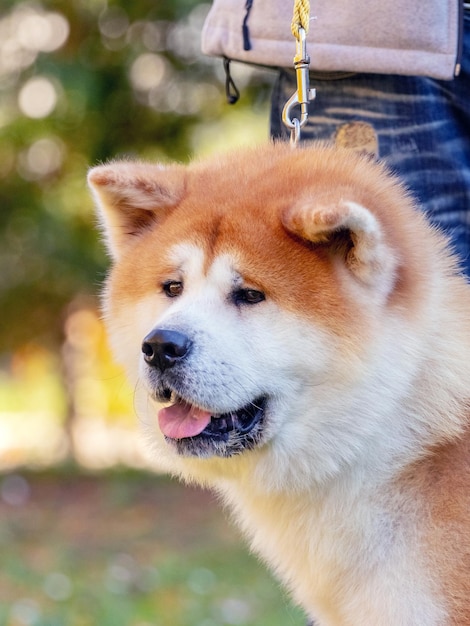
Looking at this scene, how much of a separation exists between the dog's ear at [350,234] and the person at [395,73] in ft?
1.93

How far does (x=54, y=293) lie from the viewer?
8.05 metres

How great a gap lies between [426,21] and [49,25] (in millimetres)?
4832

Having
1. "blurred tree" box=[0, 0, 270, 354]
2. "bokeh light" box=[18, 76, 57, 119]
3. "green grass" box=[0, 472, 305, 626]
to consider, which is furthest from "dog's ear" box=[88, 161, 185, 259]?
"bokeh light" box=[18, 76, 57, 119]

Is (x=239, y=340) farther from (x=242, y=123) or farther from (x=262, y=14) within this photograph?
(x=242, y=123)

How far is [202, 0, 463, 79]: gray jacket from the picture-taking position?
2877 mm

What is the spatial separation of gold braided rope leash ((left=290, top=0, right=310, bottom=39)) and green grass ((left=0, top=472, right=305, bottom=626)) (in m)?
2.95

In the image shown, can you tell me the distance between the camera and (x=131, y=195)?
2.88 metres

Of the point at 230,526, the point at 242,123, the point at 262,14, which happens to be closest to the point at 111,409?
the point at 230,526

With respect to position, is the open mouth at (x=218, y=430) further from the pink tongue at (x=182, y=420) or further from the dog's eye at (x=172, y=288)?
the dog's eye at (x=172, y=288)

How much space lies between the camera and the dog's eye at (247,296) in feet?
8.34

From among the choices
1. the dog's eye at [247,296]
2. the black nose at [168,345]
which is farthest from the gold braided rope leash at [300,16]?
the black nose at [168,345]

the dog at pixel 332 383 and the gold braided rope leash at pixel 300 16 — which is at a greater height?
the gold braided rope leash at pixel 300 16

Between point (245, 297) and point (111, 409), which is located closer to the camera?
point (245, 297)

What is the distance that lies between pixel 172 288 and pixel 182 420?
40cm
